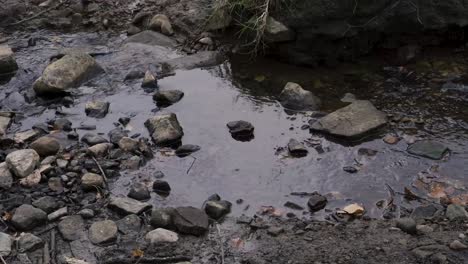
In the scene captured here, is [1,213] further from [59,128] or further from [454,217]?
[454,217]

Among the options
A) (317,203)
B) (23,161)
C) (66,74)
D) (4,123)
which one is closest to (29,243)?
(23,161)

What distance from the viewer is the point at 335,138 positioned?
420 centimetres

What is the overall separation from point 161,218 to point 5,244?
836mm

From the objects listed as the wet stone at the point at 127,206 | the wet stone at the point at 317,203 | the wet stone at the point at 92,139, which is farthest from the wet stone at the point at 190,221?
the wet stone at the point at 92,139

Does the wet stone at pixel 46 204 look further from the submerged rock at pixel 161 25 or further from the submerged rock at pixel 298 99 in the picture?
the submerged rock at pixel 161 25

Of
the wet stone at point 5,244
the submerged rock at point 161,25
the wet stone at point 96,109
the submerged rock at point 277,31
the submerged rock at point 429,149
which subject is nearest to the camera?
the wet stone at point 5,244

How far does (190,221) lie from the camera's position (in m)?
3.37

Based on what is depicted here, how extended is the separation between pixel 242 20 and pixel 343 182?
206 cm

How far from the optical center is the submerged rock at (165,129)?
13.6ft

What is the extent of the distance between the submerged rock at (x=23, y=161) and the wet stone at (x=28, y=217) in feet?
1.12

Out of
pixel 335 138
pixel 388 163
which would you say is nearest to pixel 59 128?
pixel 335 138

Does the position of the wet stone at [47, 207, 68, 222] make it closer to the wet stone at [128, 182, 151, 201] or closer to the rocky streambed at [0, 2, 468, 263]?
the rocky streambed at [0, 2, 468, 263]

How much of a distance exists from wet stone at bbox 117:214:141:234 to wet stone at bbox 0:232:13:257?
1.90 ft

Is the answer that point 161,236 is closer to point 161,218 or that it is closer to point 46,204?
point 161,218
